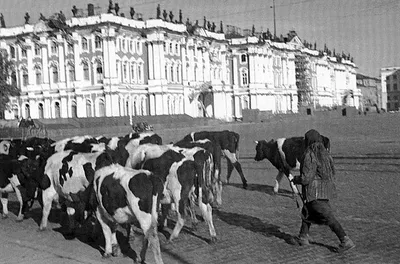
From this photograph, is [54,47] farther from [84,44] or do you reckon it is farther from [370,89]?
[370,89]

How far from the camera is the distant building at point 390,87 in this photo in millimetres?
159625

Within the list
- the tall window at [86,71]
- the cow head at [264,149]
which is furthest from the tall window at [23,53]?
the cow head at [264,149]

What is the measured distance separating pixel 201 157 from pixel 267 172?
376 inches

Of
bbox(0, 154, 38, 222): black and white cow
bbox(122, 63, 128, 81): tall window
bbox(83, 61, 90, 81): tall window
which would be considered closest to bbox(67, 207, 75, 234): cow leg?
bbox(0, 154, 38, 222): black and white cow

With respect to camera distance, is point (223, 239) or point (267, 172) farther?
point (267, 172)

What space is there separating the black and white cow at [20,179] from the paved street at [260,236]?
55 cm

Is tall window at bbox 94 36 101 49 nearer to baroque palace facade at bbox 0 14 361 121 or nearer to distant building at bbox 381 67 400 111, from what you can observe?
baroque palace facade at bbox 0 14 361 121

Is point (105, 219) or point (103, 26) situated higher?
point (103, 26)

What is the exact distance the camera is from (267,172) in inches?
847

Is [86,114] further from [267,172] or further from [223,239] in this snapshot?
[223,239]

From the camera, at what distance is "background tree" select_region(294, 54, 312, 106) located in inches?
4429

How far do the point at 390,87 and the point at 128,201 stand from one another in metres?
165

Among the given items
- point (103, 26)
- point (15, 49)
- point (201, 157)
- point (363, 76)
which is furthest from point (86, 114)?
point (363, 76)

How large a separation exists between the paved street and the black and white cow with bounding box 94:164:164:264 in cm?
57
